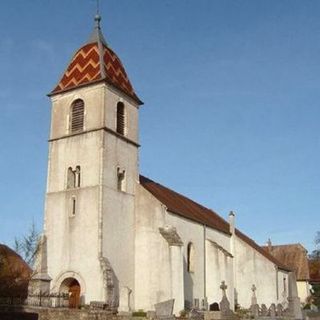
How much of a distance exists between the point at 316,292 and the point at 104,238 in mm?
29887

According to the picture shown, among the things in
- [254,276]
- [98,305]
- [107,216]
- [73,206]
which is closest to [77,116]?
[73,206]

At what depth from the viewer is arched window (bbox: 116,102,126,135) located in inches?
1191

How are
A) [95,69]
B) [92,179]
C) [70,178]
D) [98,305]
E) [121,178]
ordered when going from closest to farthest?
[98,305] < [92,179] < [70,178] < [121,178] < [95,69]

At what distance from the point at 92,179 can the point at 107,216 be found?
2206 mm

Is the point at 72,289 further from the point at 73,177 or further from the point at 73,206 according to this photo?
the point at 73,177

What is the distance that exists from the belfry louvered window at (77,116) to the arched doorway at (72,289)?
8.47m

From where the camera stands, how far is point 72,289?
2720 centimetres

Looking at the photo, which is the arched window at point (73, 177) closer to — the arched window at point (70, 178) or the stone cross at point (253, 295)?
the arched window at point (70, 178)

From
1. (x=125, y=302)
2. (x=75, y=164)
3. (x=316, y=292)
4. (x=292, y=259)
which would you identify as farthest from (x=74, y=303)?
(x=292, y=259)

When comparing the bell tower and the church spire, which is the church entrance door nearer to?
the bell tower

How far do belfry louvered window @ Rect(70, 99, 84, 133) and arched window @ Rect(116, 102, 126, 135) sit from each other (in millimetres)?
2144

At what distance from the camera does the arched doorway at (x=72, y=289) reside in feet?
86.9

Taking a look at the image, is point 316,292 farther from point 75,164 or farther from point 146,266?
point 75,164

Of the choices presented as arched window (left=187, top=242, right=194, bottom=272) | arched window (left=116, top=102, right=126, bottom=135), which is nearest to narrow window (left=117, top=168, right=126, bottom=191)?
arched window (left=116, top=102, right=126, bottom=135)
